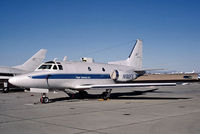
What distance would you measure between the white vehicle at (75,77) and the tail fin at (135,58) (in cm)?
133

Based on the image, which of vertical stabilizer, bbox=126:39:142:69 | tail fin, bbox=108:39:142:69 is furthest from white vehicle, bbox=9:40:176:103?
vertical stabilizer, bbox=126:39:142:69

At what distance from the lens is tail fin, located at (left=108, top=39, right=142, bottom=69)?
26.1 m

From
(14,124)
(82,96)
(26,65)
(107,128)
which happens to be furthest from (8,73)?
(107,128)

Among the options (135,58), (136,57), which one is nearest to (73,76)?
(135,58)

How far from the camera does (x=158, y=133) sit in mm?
7500

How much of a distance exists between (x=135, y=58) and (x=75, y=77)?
9.51 meters

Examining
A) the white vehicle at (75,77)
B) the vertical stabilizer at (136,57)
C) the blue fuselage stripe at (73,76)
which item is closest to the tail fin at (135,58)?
the vertical stabilizer at (136,57)

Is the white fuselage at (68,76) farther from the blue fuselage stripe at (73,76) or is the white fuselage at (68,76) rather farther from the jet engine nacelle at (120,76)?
the jet engine nacelle at (120,76)

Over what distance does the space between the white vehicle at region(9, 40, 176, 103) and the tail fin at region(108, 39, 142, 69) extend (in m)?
1.33

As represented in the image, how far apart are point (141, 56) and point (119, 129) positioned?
19.6m

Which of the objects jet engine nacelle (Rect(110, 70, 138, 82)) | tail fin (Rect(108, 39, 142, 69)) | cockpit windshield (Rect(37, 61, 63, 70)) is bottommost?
jet engine nacelle (Rect(110, 70, 138, 82))

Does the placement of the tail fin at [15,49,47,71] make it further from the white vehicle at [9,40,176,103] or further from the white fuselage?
the white fuselage

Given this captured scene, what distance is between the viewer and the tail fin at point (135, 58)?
26.1m

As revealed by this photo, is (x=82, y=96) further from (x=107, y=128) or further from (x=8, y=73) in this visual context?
(x=8, y=73)
